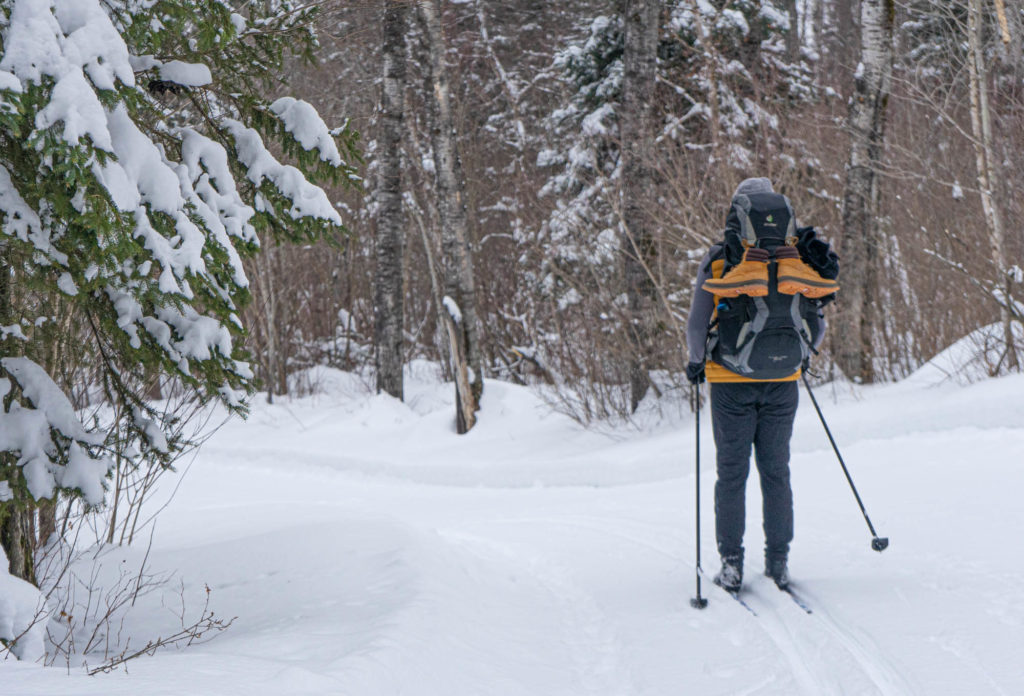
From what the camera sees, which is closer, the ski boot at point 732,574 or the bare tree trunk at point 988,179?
the ski boot at point 732,574

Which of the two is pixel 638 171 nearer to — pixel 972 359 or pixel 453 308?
pixel 453 308

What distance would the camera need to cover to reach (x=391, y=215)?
14.4m

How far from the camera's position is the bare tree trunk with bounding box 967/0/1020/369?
28.3 ft

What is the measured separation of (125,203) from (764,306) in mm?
3087

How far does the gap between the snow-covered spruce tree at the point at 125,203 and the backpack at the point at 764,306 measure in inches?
94.8

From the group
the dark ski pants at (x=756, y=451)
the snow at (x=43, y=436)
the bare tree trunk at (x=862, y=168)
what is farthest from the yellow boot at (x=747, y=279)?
the bare tree trunk at (x=862, y=168)

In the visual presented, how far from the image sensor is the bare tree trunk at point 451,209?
12047mm

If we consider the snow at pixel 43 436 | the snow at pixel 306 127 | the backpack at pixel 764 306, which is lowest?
the snow at pixel 43 436

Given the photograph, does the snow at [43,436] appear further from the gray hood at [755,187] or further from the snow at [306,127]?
the gray hood at [755,187]

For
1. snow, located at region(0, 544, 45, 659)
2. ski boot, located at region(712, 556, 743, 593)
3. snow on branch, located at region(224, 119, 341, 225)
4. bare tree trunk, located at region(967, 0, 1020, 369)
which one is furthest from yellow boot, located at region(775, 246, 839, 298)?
bare tree trunk, located at region(967, 0, 1020, 369)

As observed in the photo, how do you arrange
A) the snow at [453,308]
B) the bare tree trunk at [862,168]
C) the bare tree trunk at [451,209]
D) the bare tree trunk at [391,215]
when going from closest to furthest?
the bare tree trunk at [862,168] < the bare tree trunk at [451,209] < the snow at [453,308] < the bare tree trunk at [391,215]

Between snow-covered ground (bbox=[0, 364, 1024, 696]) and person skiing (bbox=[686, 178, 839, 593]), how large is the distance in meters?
0.42

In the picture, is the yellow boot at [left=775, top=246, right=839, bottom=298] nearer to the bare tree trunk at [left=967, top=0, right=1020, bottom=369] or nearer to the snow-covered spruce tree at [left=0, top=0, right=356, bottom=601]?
the snow-covered spruce tree at [left=0, top=0, right=356, bottom=601]

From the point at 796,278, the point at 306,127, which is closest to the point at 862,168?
the point at 796,278
